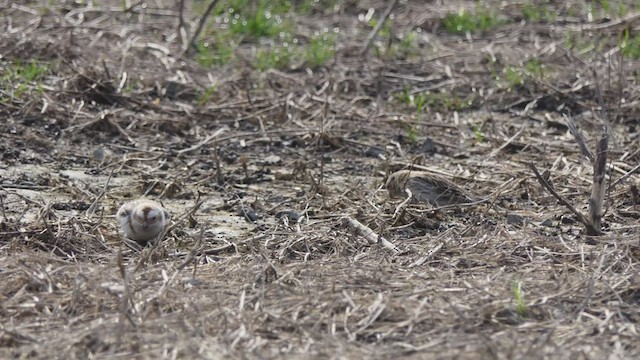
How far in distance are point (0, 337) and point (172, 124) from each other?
175 inches

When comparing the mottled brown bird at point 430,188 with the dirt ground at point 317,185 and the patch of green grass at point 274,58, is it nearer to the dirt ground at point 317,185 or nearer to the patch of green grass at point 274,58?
the dirt ground at point 317,185

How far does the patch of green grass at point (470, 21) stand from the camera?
1255 centimetres

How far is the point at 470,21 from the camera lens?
12617 mm

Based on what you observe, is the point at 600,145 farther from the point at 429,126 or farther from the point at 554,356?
the point at 429,126

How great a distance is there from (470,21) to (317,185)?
5.39 metres

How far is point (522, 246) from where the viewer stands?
20.3ft

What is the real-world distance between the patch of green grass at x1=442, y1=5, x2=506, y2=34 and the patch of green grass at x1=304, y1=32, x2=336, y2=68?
1624 mm

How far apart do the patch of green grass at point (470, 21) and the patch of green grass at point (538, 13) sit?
0.32 m

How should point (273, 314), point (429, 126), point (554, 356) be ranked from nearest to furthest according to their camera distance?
1. point (554, 356)
2. point (273, 314)
3. point (429, 126)

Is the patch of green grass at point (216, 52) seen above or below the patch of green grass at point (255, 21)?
above

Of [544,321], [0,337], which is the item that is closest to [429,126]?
[544,321]

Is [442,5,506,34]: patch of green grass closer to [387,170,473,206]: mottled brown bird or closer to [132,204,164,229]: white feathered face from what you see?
[387,170,473,206]: mottled brown bird

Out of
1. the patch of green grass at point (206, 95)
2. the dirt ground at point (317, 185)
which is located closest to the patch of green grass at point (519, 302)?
the dirt ground at point (317, 185)

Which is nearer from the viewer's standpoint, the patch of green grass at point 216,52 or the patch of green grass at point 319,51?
the patch of green grass at point 216,52
